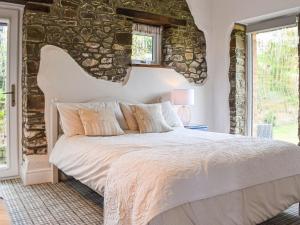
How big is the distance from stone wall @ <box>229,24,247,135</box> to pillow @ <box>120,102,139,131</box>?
190 centimetres

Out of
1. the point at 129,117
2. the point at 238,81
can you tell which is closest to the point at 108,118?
the point at 129,117

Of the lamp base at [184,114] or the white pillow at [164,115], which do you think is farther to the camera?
the lamp base at [184,114]

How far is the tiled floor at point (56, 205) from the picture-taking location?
2.68 metres

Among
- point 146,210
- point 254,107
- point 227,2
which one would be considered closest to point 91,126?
point 146,210

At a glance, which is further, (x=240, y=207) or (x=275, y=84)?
(x=275, y=84)

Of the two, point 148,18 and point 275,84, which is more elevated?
point 148,18

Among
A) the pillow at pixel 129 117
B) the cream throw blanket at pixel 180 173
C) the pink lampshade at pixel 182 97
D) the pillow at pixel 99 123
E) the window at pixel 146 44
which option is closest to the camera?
the cream throw blanket at pixel 180 173

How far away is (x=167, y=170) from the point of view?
6.33ft

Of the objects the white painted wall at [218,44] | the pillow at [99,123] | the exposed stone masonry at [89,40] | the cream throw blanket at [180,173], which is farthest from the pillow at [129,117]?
the white painted wall at [218,44]

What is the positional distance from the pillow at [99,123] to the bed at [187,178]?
7.0 inches

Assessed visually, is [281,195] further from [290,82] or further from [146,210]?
[290,82]

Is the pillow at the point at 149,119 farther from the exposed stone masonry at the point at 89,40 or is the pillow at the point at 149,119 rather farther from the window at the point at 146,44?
the window at the point at 146,44

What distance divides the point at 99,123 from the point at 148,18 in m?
2.03

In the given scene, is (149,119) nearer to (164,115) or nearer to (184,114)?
(164,115)
